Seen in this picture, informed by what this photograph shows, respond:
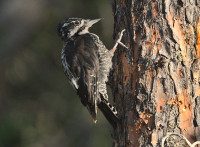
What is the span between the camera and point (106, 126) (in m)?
8.28

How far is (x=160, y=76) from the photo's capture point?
3918mm

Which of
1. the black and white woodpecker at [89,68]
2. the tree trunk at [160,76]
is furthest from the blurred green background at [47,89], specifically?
the tree trunk at [160,76]

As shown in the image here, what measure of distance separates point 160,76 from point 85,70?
1361 mm

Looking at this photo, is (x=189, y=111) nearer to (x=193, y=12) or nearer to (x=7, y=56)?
(x=193, y=12)

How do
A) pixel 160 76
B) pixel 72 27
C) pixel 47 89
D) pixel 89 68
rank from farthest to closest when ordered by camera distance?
pixel 47 89
pixel 72 27
pixel 89 68
pixel 160 76

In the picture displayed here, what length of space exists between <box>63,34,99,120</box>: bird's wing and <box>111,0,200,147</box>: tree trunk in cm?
71

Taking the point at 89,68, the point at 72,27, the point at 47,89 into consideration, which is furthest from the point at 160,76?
the point at 47,89

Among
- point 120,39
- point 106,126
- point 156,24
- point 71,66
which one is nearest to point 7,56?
point 106,126

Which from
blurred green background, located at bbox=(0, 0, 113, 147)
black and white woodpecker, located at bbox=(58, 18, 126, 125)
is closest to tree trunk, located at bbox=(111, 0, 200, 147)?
black and white woodpecker, located at bbox=(58, 18, 126, 125)

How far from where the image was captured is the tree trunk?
386cm

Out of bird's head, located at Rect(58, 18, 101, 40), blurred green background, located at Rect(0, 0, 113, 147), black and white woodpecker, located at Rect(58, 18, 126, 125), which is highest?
bird's head, located at Rect(58, 18, 101, 40)

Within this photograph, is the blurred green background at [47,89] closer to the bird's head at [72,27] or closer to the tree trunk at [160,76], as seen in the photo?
the bird's head at [72,27]

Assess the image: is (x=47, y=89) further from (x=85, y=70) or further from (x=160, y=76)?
(x=160, y=76)

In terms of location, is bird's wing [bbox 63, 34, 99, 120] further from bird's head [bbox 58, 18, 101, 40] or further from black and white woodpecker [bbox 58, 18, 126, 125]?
bird's head [bbox 58, 18, 101, 40]
